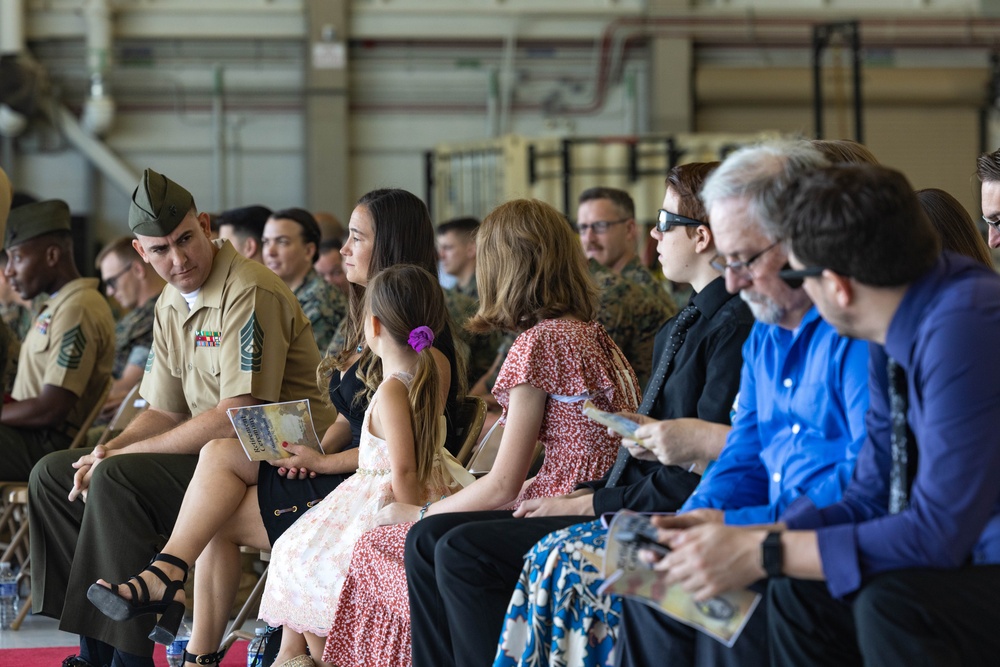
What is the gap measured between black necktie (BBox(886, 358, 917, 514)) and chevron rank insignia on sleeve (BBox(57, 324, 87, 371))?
328 centimetres

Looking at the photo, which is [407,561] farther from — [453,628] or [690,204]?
[690,204]

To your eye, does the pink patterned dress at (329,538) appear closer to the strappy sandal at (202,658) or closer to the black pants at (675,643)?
the strappy sandal at (202,658)

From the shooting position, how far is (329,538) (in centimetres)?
289

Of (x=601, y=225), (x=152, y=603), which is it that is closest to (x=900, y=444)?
(x=152, y=603)

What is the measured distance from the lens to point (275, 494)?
319cm

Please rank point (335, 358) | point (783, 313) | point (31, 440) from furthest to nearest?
point (31, 440)
point (335, 358)
point (783, 313)

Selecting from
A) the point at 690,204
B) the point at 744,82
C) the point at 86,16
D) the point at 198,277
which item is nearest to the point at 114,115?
the point at 86,16

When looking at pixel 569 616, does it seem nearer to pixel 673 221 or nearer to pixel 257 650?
pixel 673 221

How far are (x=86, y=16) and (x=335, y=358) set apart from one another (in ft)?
28.0

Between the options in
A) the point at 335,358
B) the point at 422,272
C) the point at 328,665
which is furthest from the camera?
the point at 335,358

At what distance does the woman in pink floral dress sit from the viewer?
2.67m

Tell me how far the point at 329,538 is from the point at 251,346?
753 millimetres

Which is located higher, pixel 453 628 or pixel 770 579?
pixel 770 579

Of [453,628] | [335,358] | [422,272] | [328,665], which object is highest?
[422,272]
